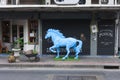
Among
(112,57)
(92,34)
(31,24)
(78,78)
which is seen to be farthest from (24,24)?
(78,78)

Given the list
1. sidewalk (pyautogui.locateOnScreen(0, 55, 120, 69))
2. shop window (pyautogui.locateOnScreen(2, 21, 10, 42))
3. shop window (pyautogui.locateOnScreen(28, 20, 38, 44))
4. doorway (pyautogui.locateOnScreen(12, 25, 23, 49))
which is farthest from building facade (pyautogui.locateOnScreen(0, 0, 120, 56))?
sidewalk (pyautogui.locateOnScreen(0, 55, 120, 69))

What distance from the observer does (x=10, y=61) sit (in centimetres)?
2362

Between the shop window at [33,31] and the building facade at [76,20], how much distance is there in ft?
1.33

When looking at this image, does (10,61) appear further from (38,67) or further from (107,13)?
(107,13)

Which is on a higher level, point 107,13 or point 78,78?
point 107,13

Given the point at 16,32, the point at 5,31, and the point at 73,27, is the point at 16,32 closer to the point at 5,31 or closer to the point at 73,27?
the point at 5,31

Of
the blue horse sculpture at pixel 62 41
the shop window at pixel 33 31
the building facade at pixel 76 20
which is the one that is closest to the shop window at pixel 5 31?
the building facade at pixel 76 20

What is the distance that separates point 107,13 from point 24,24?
620 cm

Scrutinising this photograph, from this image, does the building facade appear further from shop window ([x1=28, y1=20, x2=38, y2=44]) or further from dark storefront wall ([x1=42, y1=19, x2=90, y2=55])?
shop window ([x1=28, y1=20, x2=38, y2=44])

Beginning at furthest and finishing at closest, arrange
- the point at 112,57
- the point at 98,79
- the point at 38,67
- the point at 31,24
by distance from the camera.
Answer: the point at 31,24, the point at 112,57, the point at 38,67, the point at 98,79

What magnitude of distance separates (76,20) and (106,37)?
2.44 m

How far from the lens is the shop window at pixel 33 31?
92.2 feet

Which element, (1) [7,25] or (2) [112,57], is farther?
(1) [7,25]

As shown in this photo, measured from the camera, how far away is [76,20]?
2711 cm
